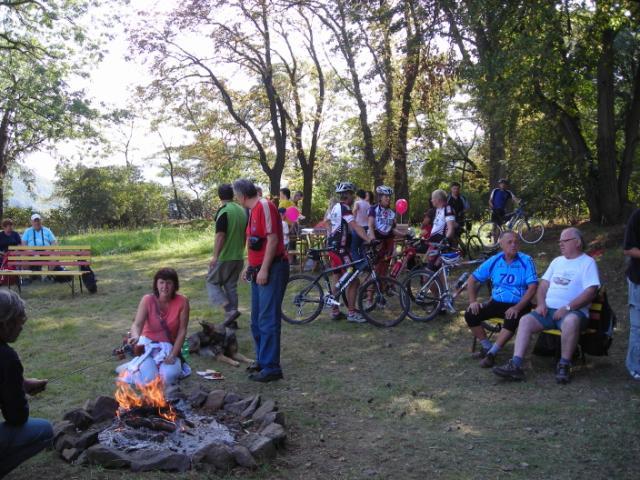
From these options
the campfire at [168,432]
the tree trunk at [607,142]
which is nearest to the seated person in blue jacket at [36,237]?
the campfire at [168,432]

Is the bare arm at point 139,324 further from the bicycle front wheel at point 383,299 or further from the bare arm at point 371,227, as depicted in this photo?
the bare arm at point 371,227

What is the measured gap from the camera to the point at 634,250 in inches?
189

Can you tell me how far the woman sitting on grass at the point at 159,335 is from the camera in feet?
15.2

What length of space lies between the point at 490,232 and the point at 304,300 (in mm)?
7899

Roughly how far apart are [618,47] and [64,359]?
11207 millimetres

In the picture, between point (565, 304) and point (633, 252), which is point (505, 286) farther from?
point (633, 252)

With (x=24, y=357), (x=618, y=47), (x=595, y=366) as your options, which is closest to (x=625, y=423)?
(x=595, y=366)

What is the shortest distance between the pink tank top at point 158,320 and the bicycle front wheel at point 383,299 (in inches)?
120

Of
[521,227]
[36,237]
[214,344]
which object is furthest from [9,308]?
[521,227]

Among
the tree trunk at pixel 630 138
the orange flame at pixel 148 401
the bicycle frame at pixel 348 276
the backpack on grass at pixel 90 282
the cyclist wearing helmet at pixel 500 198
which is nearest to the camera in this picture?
the orange flame at pixel 148 401

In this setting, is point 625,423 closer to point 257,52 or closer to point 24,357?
point 24,357

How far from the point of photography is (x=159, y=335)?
4.75 metres

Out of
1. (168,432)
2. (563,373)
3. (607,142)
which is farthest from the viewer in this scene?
(607,142)

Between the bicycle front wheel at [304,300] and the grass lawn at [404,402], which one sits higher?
the bicycle front wheel at [304,300]
